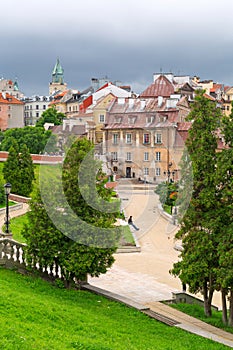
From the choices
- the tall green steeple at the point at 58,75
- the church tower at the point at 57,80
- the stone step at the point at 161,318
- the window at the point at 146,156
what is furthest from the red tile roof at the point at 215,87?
the stone step at the point at 161,318

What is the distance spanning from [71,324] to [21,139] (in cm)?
5652

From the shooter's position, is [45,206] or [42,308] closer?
[42,308]

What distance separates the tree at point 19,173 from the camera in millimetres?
40344

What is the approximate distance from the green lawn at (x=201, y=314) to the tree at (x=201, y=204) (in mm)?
748

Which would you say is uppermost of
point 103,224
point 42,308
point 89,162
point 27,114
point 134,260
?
point 27,114

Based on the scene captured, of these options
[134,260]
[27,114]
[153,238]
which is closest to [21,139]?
[153,238]

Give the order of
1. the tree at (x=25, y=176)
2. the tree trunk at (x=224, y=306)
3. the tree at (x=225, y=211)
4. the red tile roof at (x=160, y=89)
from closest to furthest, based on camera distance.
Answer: the tree at (x=225, y=211) < the tree trunk at (x=224, y=306) < the tree at (x=25, y=176) < the red tile roof at (x=160, y=89)

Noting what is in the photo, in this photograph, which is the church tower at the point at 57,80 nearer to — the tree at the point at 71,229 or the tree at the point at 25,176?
the tree at the point at 25,176

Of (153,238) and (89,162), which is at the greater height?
(89,162)

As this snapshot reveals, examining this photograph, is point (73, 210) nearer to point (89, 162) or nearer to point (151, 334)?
point (89, 162)

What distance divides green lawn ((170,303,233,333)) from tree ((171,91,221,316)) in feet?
2.45

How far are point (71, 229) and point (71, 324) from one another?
4247mm

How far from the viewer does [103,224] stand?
15281 millimetres

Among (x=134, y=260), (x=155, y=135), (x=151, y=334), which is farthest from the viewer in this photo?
(x=155, y=135)
